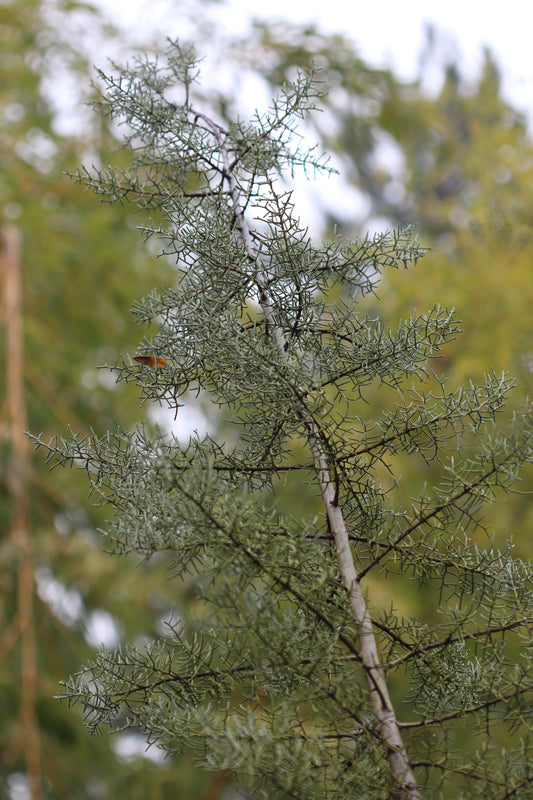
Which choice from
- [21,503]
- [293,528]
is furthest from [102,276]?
[293,528]

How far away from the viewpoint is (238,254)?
146 cm

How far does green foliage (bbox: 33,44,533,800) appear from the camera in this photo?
1177mm

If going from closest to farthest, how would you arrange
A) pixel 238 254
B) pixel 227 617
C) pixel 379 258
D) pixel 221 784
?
1. pixel 227 617
2. pixel 238 254
3. pixel 379 258
4. pixel 221 784

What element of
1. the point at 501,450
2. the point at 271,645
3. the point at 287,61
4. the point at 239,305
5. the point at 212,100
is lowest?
the point at 271,645

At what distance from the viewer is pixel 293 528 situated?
1308 millimetres

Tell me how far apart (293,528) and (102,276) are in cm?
584

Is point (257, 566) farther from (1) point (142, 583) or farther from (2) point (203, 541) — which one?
(1) point (142, 583)

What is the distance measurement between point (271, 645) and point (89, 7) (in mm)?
6814

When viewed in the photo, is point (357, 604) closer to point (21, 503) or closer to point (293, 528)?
point (293, 528)

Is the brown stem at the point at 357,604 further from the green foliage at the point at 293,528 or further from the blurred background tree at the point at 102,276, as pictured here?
the blurred background tree at the point at 102,276

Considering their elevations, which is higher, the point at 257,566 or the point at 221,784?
the point at 221,784

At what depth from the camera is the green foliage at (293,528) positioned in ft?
3.86

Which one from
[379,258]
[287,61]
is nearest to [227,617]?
[379,258]

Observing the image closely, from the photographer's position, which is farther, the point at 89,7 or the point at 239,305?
the point at 89,7
